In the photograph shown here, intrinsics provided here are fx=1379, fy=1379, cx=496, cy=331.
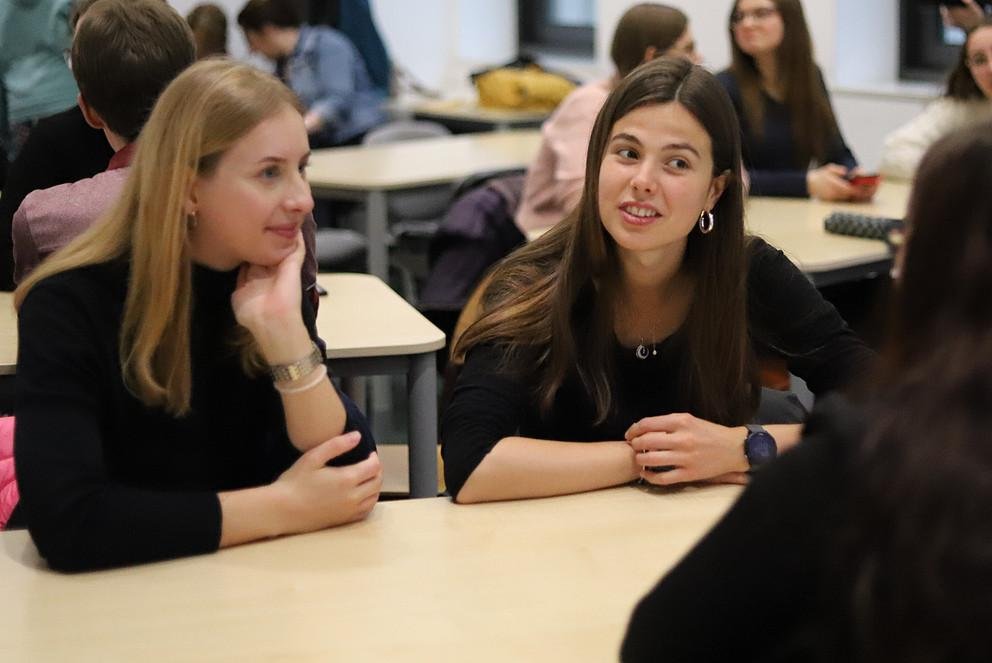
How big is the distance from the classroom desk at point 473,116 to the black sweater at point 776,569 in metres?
5.89

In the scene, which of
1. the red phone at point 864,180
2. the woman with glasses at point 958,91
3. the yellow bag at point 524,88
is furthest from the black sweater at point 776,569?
the yellow bag at point 524,88

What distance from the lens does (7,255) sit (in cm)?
289

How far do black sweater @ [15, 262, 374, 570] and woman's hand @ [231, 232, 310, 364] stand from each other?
7 cm

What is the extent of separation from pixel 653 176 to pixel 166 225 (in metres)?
0.76

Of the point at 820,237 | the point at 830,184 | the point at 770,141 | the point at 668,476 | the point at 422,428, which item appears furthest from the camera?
the point at 770,141

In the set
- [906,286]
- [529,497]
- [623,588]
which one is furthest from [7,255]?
[906,286]

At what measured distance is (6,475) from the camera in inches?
81.9

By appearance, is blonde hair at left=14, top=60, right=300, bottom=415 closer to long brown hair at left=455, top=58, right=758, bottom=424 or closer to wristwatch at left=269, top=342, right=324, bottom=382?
wristwatch at left=269, top=342, right=324, bottom=382

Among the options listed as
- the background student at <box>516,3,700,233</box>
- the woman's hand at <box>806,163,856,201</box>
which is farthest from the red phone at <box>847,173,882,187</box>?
the background student at <box>516,3,700,233</box>

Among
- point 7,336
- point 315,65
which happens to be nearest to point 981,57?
point 7,336

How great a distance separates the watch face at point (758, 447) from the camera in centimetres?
198

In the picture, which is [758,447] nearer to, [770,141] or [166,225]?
[166,225]

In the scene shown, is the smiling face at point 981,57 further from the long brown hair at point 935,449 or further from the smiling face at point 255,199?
the long brown hair at point 935,449

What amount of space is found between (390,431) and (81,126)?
1.86 meters
